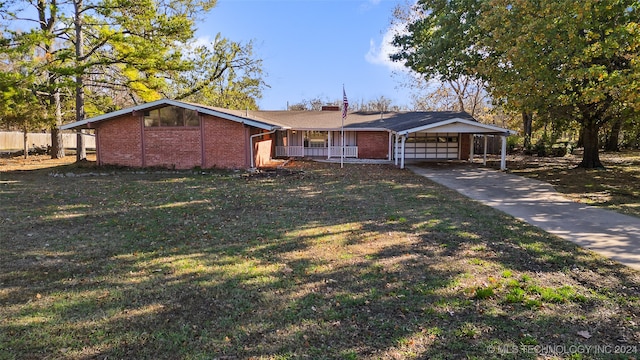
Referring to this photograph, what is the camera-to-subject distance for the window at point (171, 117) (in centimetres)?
1762

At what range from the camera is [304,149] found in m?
24.9

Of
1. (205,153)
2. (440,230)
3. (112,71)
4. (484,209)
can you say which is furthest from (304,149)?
(440,230)

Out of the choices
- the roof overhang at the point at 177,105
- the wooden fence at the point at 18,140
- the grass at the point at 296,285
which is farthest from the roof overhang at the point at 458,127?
the wooden fence at the point at 18,140

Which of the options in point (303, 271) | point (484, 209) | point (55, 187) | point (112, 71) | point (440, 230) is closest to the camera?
point (303, 271)

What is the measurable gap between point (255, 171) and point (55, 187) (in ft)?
24.3

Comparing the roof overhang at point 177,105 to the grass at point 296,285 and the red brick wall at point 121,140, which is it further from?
the grass at point 296,285

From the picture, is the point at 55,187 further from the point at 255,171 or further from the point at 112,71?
the point at 112,71

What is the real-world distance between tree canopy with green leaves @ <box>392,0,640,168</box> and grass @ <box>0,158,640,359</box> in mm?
6054

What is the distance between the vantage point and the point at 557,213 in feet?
30.2

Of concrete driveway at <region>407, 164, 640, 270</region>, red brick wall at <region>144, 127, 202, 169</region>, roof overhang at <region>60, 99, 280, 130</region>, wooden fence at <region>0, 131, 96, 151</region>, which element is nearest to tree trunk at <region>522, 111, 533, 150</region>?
concrete driveway at <region>407, 164, 640, 270</region>

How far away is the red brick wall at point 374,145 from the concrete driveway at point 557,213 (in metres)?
8.09

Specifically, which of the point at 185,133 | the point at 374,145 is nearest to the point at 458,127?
the point at 374,145

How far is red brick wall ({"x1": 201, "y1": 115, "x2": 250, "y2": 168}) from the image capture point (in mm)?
17453

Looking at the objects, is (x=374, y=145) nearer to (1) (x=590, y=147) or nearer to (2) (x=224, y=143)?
(2) (x=224, y=143)
